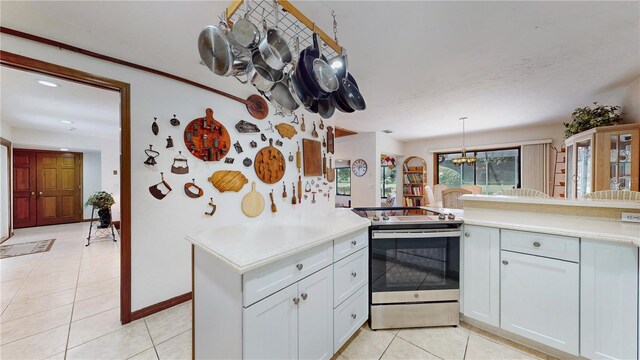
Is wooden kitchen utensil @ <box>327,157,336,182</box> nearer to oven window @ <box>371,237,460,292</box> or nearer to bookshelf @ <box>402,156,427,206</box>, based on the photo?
oven window @ <box>371,237,460,292</box>

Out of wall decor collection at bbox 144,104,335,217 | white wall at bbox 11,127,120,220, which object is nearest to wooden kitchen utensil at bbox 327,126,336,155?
wall decor collection at bbox 144,104,335,217

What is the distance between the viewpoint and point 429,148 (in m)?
6.32

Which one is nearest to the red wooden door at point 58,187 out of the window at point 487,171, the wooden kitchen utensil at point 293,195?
the wooden kitchen utensil at point 293,195

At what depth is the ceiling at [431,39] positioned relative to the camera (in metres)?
1.41

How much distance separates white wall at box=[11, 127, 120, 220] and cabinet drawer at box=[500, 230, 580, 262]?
25.5ft

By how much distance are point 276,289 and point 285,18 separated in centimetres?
163

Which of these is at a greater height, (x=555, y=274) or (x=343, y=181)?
(x=343, y=181)

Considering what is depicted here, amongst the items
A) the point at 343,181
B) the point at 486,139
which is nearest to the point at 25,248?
the point at 343,181

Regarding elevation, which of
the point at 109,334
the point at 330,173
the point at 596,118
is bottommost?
the point at 109,334

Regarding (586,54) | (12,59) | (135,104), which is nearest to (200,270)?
(135,104)

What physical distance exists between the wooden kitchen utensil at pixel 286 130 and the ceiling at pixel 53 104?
2.09 meters

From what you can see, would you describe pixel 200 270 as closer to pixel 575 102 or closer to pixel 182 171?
pixel 182 171

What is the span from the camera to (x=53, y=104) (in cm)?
A: 312

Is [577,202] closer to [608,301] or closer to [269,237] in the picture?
[608,301]
